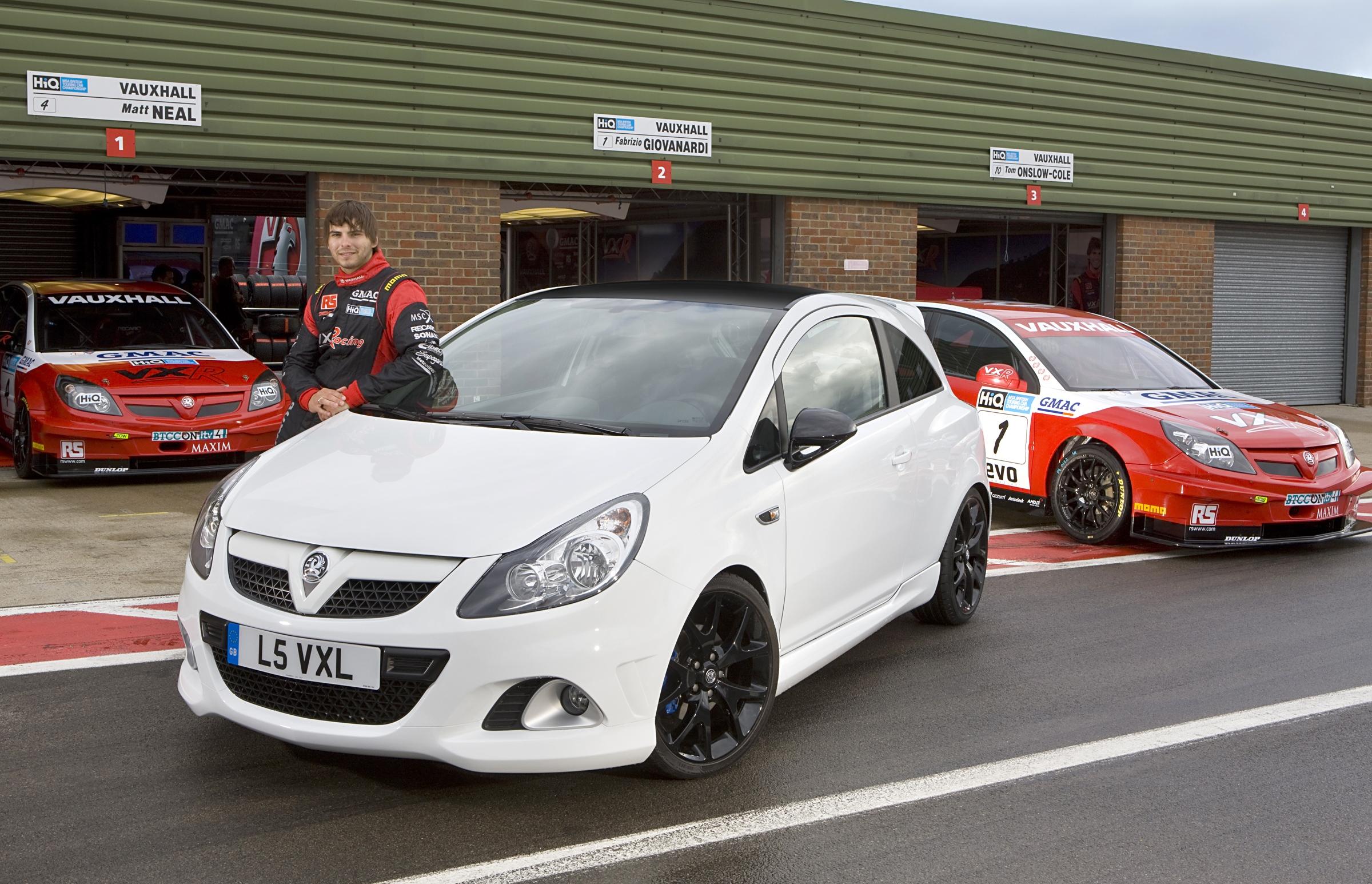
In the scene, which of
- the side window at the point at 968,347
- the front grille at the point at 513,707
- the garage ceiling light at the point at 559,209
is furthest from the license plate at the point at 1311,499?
the garage ceiling light at the point at 559,209

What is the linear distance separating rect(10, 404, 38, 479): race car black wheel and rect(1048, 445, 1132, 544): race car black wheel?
762 centimetres

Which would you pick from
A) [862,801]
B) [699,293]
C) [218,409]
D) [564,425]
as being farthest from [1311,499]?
[218,409]

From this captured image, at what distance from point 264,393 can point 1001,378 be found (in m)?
5.82

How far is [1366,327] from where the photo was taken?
805 inches

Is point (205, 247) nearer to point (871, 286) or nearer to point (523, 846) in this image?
point (871, 286)

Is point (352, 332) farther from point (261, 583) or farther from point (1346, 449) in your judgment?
point (1346, 449)

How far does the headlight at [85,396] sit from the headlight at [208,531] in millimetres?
6438

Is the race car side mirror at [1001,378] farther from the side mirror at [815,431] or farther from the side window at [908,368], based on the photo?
the side mirror at [815,431]

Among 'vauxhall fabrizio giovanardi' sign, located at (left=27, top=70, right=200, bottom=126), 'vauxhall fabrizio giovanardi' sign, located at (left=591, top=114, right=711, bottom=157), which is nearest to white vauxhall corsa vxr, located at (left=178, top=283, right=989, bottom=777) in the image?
Answer: 'vauxhall fabrizio giovanardi' sign, located at (left=27, top=70, right=200, bottom=126)

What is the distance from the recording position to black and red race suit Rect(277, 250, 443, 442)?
18.4 ft

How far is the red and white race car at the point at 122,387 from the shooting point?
402 inches

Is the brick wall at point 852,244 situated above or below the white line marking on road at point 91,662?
above

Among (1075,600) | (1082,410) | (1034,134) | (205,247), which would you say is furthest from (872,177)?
(205,247)

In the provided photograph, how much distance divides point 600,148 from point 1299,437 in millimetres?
7553
